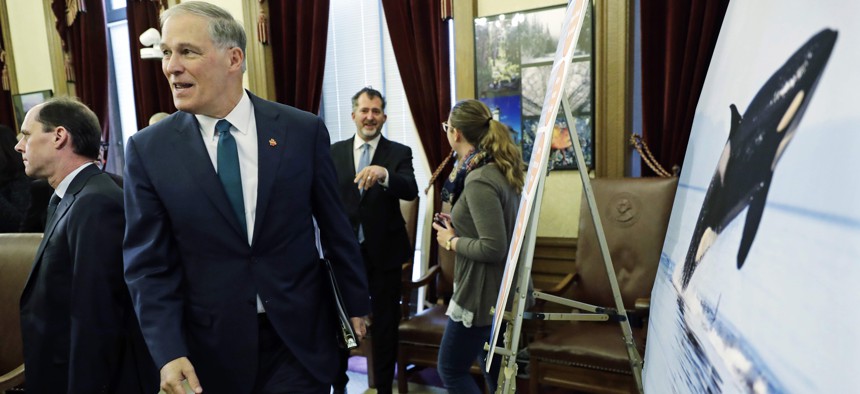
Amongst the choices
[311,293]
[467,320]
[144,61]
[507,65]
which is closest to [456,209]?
[467,320]

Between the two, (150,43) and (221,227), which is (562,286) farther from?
(150,43)

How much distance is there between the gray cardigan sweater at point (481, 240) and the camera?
6.59ft

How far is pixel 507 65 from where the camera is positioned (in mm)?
3332

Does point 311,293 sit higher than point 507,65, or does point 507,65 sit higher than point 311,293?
point 507,65

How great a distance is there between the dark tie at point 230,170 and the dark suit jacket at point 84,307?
51 cm

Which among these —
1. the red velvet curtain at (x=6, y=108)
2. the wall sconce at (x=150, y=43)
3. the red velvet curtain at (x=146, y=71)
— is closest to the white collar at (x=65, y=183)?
the wall sconce at (x=150, y=43)

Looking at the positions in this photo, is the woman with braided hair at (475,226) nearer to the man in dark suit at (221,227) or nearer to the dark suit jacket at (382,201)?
the dark suit jacket at (382,201)

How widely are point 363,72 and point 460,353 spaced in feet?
8.75

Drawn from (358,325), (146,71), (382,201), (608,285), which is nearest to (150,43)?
(146,71)

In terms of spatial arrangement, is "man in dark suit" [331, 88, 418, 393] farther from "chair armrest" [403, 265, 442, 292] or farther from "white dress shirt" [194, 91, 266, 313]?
"white dress shirt" [194, 91, 266, 313]

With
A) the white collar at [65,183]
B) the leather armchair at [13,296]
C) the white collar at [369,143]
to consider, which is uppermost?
the white collar at [369,143]

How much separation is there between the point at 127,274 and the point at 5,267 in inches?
46.8

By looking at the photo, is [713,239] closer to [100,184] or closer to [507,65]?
[100,184]

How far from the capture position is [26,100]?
228 inches
